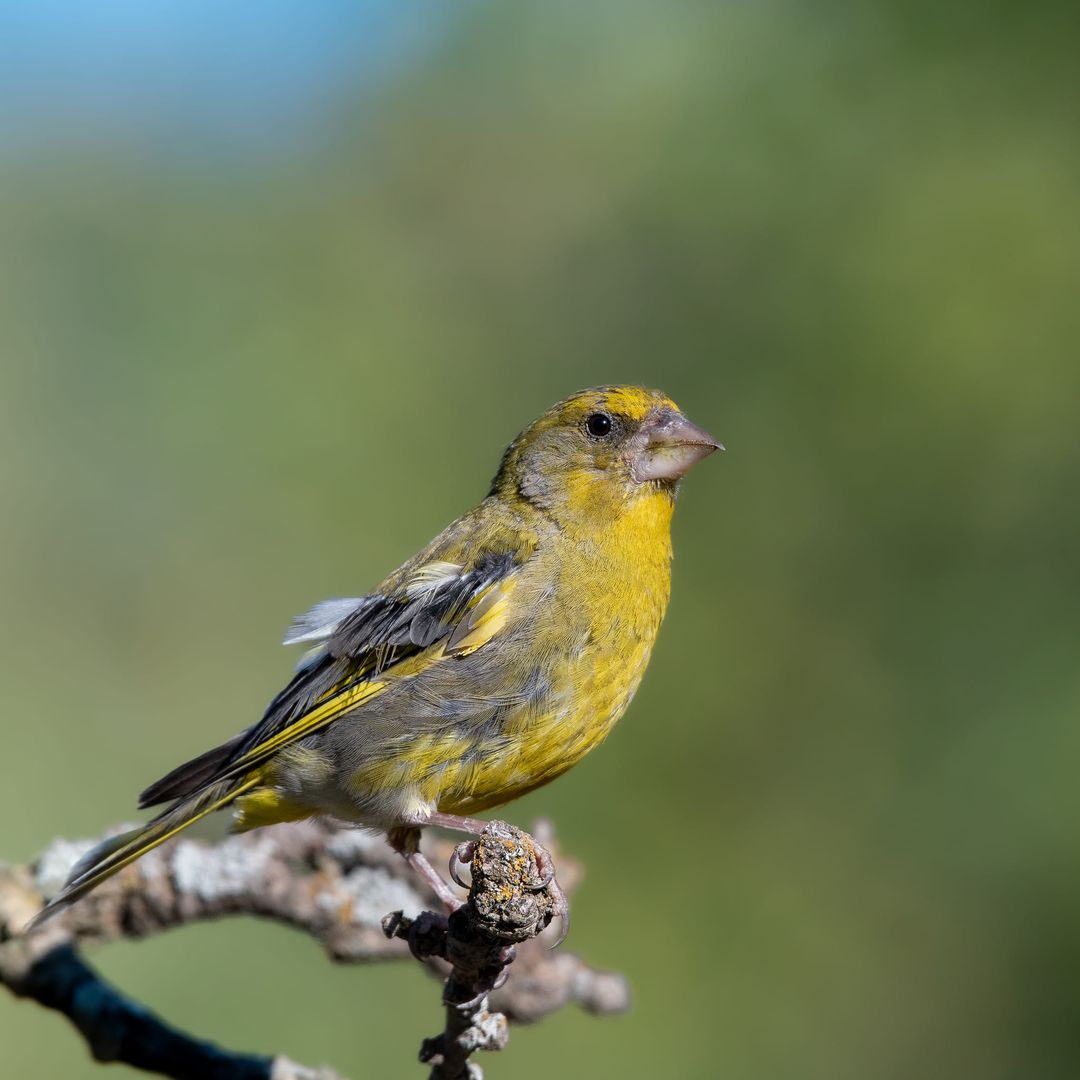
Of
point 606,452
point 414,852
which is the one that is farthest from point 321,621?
point 606,452

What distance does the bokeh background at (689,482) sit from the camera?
5.21 metres

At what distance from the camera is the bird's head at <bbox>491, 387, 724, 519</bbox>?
3.80 meters

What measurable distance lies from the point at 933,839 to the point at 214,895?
302 cm

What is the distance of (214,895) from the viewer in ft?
11.8

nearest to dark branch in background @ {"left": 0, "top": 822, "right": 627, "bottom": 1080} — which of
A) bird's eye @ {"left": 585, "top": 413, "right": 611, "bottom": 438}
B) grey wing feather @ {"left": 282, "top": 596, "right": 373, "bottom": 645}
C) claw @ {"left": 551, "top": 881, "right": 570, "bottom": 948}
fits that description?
claw @ {"left": 551, "top": 881, "right": 570, "bottom": 948}

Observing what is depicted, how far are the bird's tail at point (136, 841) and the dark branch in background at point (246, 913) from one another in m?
0.19

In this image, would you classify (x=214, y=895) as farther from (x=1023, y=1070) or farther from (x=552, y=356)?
(x=552, y=356)

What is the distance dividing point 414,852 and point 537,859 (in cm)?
107

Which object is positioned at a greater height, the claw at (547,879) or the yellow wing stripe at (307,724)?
the yellow wing stripe at (307,724)

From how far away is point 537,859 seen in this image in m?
2.62

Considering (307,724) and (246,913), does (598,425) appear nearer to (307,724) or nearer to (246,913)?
(307,724)

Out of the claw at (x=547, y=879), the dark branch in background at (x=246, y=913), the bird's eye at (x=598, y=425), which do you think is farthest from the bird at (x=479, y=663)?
the claw at (x=547, y=879)

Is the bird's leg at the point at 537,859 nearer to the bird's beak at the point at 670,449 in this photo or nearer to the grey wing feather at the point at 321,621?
the grey wing feather at the point at 321,621

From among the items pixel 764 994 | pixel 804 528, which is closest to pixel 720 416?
pixel 804 528
